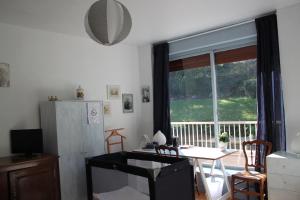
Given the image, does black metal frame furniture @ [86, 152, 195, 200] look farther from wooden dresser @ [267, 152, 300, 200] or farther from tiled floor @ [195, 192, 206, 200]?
tiled floor @ [195, 192, 206, 200]

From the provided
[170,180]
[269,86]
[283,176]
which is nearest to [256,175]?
[283,176]

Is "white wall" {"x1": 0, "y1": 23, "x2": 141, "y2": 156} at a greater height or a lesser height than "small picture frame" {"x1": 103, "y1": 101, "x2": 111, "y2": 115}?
greater

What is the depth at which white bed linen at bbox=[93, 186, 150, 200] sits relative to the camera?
2129mm

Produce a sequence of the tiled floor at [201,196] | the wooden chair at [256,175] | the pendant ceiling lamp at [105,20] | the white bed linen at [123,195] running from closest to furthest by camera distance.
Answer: the pendant ceiling lamp at [105,20] → the white bed linen at [123,195] → the wooden chair at [256,175] → the tiled floor at [201,196]

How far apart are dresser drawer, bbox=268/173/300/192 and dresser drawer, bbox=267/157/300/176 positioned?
0.15 ft

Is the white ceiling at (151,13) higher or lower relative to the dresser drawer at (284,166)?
higher

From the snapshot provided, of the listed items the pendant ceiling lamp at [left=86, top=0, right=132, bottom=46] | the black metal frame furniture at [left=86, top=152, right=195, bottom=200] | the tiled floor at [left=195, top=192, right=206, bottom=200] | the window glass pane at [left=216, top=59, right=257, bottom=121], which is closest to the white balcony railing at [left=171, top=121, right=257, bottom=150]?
the window glass pane at [left=216, top=59, right=257, bottom=121]

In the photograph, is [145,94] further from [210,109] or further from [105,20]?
[105,20]

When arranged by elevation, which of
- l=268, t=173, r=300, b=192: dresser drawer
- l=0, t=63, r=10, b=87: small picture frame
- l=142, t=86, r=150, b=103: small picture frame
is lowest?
l=268, t=173, r=300, b=192: dresser drawer

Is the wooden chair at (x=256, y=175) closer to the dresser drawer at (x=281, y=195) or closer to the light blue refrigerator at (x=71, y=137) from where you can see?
the dresser drawer at (x=281, y=195)

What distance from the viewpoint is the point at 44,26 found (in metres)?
3.40

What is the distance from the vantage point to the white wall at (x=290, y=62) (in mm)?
3119

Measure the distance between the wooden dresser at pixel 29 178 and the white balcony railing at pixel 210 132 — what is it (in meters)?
2.11

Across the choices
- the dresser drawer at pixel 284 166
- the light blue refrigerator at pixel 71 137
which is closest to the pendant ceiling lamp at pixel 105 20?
the light blue refrigerator at pixel 71 137
